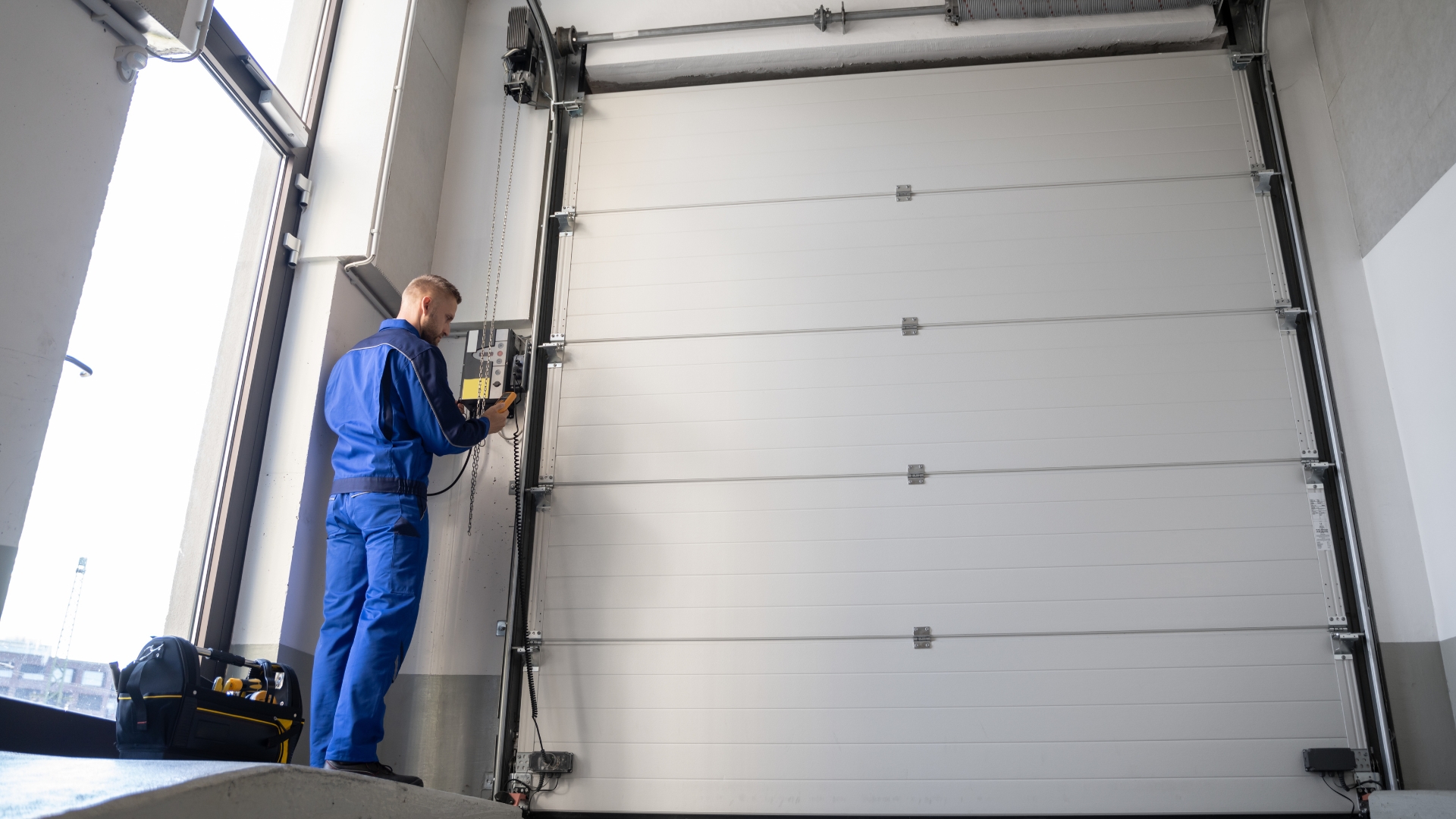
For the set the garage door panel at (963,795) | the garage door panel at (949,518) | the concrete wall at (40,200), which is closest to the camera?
the concrete wall at (40,200)

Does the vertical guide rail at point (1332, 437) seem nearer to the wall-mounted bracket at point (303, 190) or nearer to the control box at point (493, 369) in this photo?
the control box at point (493, 369)

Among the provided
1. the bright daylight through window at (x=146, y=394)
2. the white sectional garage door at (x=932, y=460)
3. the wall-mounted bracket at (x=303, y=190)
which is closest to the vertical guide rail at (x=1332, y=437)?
the white sectional garage door at (x=932, y=460)

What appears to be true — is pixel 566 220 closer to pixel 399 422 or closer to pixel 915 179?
pixel 399 422

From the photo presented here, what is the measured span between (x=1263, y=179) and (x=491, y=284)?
4128 mm

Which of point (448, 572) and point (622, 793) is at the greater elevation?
point (448, 572)

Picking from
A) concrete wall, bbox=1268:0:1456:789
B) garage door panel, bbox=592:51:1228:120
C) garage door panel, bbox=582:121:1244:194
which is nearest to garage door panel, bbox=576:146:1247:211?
garage door panel, bbox=582:121:1244:194

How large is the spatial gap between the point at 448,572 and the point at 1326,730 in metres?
4.11

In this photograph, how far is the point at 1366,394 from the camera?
15.6ft

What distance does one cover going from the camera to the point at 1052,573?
4625mm

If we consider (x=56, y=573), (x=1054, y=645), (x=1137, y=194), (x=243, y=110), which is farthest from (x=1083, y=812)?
(x=243, y=110)

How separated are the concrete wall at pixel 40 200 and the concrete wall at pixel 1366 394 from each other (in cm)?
533

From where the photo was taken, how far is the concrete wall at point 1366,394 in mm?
4328

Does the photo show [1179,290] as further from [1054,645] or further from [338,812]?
[338,812]

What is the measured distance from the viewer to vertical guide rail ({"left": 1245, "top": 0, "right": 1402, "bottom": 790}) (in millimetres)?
4262
